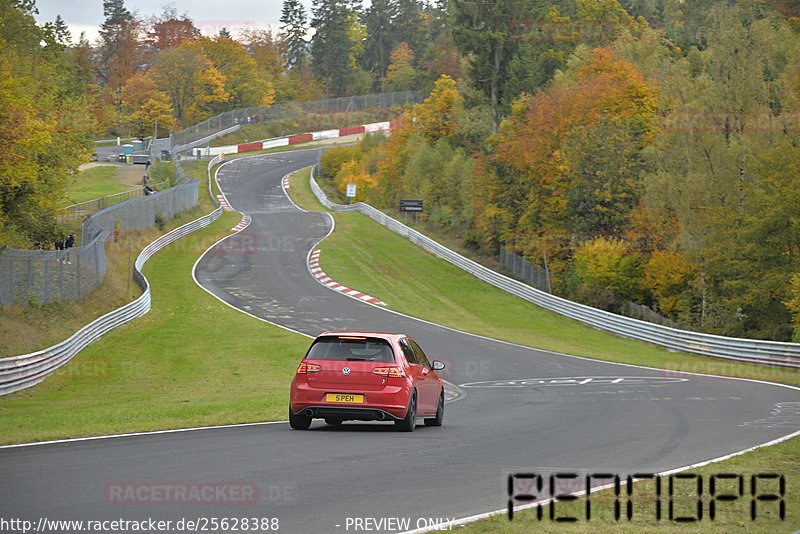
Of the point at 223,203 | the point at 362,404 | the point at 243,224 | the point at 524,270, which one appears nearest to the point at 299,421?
the point at 362,404

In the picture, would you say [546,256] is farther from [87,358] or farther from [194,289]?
[87,358]

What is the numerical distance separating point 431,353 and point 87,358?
11118 mm

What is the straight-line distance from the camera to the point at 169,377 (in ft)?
81.4

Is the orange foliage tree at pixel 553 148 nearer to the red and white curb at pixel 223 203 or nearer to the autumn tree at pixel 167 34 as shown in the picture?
the red and white curb at pixel 223 203

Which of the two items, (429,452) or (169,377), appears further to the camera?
(169,377)

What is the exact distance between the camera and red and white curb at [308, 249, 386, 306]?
141 feet

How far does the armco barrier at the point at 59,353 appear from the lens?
2120 centimetres

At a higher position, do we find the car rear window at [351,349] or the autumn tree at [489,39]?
the autumn tree at [489,39]

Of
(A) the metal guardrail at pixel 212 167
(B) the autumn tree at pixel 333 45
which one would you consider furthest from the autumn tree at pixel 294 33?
(A) the metal guardrail at pixel 212 167

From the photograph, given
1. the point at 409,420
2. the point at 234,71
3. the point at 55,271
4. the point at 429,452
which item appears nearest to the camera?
the point at 429,452

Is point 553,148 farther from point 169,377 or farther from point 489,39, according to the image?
point 169,377

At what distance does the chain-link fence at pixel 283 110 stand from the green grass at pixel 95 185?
35.8ft

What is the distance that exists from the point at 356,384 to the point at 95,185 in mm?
72336

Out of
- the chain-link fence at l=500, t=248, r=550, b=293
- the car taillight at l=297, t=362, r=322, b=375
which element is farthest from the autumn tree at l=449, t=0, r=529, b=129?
the car taillight at l=297, t=362, r=322, b=375
